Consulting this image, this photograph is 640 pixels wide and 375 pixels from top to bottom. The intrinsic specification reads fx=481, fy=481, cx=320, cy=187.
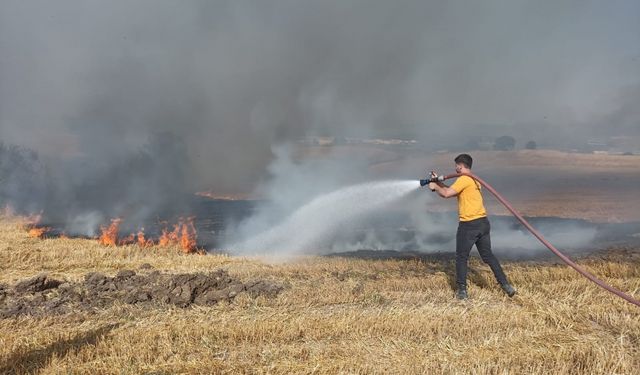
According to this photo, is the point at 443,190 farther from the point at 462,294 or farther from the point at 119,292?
the point at 119,292

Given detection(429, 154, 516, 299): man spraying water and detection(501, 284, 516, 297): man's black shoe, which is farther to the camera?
detection(429, 154, 516, 299): man spraying water

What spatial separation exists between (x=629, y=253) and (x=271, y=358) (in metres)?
13.7

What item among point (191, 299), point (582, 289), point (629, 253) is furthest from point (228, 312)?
point (629, 253)

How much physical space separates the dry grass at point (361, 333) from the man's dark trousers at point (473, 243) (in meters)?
0.37

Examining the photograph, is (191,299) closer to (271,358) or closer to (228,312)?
(228,312)

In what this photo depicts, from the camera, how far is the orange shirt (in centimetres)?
796

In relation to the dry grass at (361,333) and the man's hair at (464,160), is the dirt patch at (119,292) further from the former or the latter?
the man's hair at (464,160)

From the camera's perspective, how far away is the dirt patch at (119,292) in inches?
316

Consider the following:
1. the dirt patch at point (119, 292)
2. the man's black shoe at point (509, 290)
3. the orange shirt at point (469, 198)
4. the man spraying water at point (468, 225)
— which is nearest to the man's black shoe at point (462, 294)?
the man spraying water at point (468, 225)

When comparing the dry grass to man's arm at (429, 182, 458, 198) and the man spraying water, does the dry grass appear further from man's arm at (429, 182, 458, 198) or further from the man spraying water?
man's arm at (429, 182, 458, 198)

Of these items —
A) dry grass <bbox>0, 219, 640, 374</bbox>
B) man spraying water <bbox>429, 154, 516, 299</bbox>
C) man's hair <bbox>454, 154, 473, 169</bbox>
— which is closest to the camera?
dry grass <bbox>0, 219, 640, 374</bbox>

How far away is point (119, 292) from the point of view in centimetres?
883

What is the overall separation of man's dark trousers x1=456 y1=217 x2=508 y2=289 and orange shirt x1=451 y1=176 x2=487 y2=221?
0.10 m

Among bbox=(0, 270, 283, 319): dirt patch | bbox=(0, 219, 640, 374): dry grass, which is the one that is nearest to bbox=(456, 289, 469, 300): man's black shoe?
bbox=(0, 219, 640, 374): dry grass
